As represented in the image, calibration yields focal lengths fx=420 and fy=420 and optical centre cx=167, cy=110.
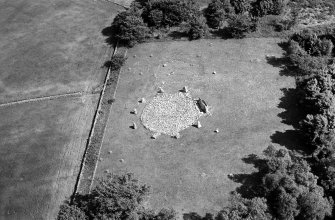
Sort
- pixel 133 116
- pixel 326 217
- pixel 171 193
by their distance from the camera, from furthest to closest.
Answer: pixel 133 116, pixel 171 193, pixel 326 217

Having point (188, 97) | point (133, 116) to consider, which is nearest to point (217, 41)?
point (188, 97)

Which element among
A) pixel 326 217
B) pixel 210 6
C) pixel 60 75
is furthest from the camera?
pixel 210 6

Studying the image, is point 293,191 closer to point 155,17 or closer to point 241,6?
point 241,6

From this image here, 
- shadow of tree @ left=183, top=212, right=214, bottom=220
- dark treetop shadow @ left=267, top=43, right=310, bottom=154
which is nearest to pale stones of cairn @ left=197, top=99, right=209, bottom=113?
dark treetop shadow @ left=267, top=43, right=310, bottom=154

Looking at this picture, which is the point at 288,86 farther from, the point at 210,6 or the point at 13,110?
the point at 13,110

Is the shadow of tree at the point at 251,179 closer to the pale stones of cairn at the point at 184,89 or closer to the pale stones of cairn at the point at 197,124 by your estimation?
the pale stones of cairn at the point at 197,124

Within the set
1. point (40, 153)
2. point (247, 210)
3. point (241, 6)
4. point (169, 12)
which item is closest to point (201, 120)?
point (247, 210)

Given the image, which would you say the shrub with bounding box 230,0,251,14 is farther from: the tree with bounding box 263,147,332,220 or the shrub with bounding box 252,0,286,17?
the tree with bounding box 263,147,332,220
